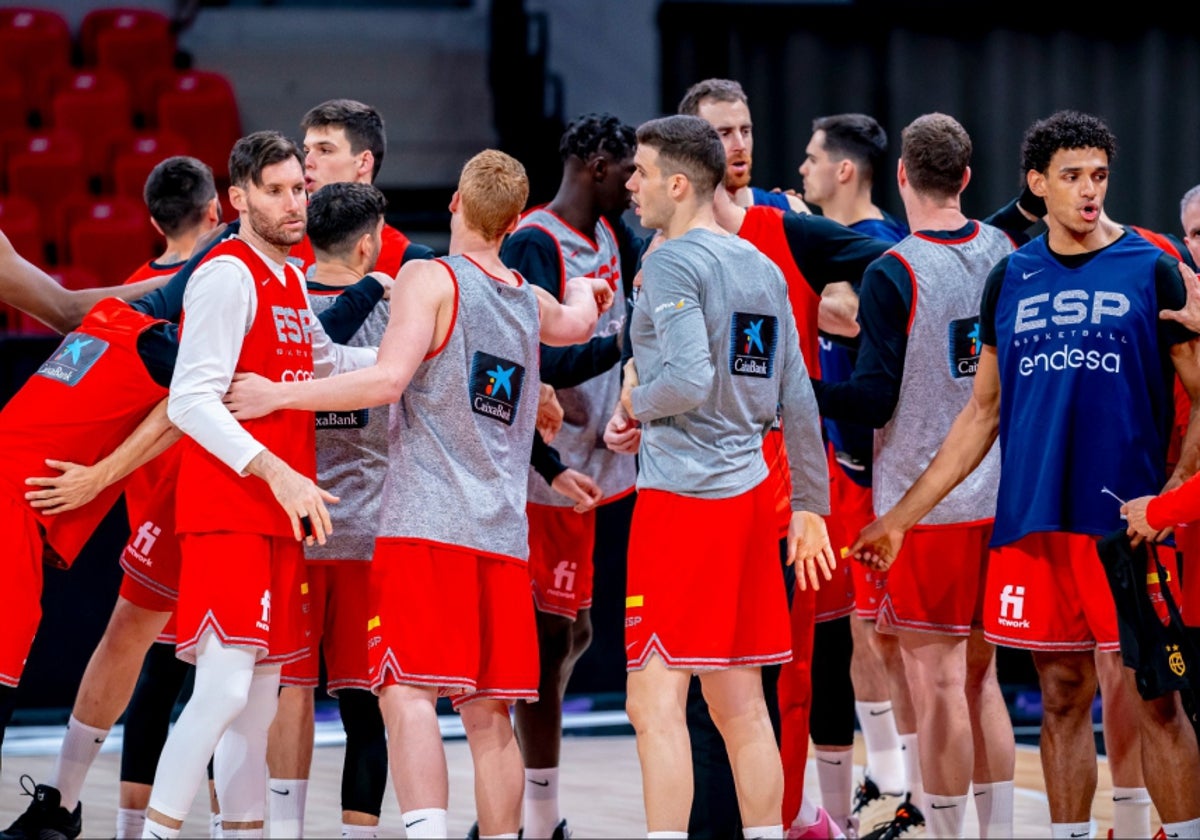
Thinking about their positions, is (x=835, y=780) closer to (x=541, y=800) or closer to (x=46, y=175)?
(x=541, y=800)

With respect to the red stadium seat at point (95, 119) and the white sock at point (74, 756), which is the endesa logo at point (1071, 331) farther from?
the red stadium seat at point (95, 119)

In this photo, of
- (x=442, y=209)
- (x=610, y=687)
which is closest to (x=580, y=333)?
(x=610, y=687)

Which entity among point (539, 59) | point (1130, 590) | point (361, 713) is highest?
point (539, 59)

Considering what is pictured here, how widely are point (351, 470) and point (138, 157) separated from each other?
21.9 feet

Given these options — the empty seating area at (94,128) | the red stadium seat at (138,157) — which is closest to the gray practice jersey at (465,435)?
the empty seating area at (94,128)

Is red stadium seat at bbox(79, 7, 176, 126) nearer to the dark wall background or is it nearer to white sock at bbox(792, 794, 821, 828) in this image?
the dark wall background

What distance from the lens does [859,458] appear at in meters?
6.00

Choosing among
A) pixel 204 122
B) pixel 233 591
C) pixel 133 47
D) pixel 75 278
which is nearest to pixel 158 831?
pixel 233 591

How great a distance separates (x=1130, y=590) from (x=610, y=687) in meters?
4.76

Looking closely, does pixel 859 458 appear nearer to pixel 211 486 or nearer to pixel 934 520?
pixel 934 520

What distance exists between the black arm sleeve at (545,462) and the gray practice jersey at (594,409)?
400 millimetres

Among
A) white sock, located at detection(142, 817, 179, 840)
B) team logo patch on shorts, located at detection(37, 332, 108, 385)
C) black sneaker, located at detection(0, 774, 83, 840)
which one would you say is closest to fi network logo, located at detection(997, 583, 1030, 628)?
white sock, located at detection(142, 817, 179, 840)

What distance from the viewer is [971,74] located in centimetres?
1123

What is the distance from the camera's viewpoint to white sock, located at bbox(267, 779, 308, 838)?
5.11 m
